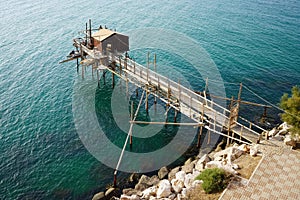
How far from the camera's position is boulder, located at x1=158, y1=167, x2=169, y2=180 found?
30.3m

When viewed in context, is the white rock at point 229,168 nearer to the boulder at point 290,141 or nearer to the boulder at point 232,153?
the boulder at point 232,153

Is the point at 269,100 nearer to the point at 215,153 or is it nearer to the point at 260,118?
the point at 260,118

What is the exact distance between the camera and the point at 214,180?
23.7 m

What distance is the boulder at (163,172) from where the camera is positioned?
30.3 m

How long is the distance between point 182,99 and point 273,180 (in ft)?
48.0

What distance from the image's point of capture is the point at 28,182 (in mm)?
30156

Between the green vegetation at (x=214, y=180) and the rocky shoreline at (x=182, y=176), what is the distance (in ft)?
2.88

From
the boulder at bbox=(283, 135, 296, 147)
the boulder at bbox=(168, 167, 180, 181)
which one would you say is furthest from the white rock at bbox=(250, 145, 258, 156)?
the boulder at bbox=(168, 167, 180, 181)

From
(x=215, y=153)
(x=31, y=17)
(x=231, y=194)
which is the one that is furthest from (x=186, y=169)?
(x=31, y=17)

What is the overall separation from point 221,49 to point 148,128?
996 inches

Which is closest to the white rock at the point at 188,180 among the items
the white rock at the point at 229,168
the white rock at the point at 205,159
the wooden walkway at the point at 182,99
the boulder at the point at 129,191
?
the white rock at the point at 229,168

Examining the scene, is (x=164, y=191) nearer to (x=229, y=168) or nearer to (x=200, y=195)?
(x=200, y=195)

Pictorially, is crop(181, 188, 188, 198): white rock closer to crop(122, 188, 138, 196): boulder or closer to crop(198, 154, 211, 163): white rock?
crop(122, 188, 138, 196): boulder

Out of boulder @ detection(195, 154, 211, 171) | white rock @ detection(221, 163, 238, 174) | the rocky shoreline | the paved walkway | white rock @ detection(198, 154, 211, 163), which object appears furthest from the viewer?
white rock @ detection(198, 154, 211, 163)
